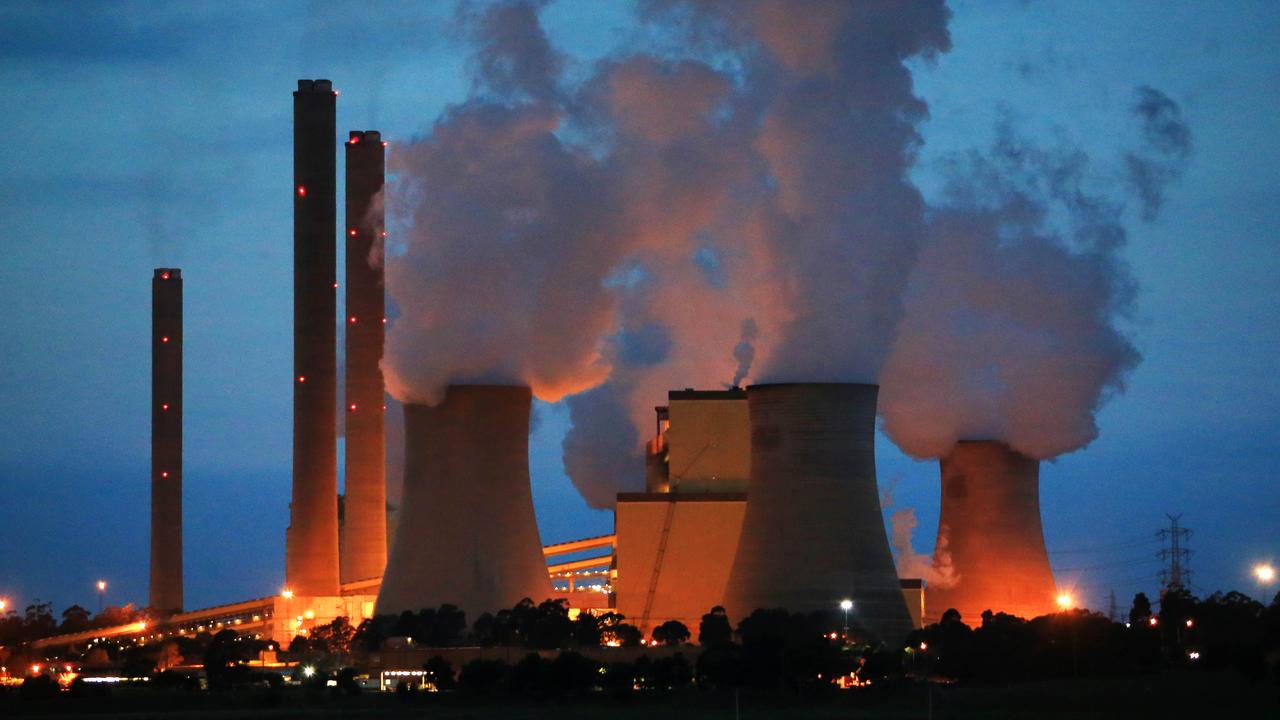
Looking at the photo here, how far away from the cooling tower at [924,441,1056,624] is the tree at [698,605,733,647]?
322 inches

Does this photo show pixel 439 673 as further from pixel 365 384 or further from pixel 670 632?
pixel 365 384

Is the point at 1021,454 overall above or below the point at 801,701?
above

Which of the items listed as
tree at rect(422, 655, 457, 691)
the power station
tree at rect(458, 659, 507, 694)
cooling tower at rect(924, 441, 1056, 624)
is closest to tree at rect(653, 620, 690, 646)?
the power station

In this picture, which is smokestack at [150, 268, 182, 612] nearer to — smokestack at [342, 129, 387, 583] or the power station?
the power station

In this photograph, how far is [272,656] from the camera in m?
56.8

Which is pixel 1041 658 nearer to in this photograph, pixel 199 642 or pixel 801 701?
pixel 801 701

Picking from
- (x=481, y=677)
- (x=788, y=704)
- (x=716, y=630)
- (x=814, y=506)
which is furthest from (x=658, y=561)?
(x=788, y=704)

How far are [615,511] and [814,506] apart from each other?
46.0ft

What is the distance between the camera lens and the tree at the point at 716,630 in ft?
140

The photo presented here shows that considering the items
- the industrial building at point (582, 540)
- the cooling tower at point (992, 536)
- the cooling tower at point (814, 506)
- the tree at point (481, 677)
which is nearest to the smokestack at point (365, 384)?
the industrial building at point (582, 540)

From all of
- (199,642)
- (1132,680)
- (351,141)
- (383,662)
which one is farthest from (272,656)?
(1132,680)

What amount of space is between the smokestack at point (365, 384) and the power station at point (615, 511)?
7 centimetres

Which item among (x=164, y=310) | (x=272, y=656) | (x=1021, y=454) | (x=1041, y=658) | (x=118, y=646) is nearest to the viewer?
(x=1041, y=658)

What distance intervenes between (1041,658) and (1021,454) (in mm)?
8552
